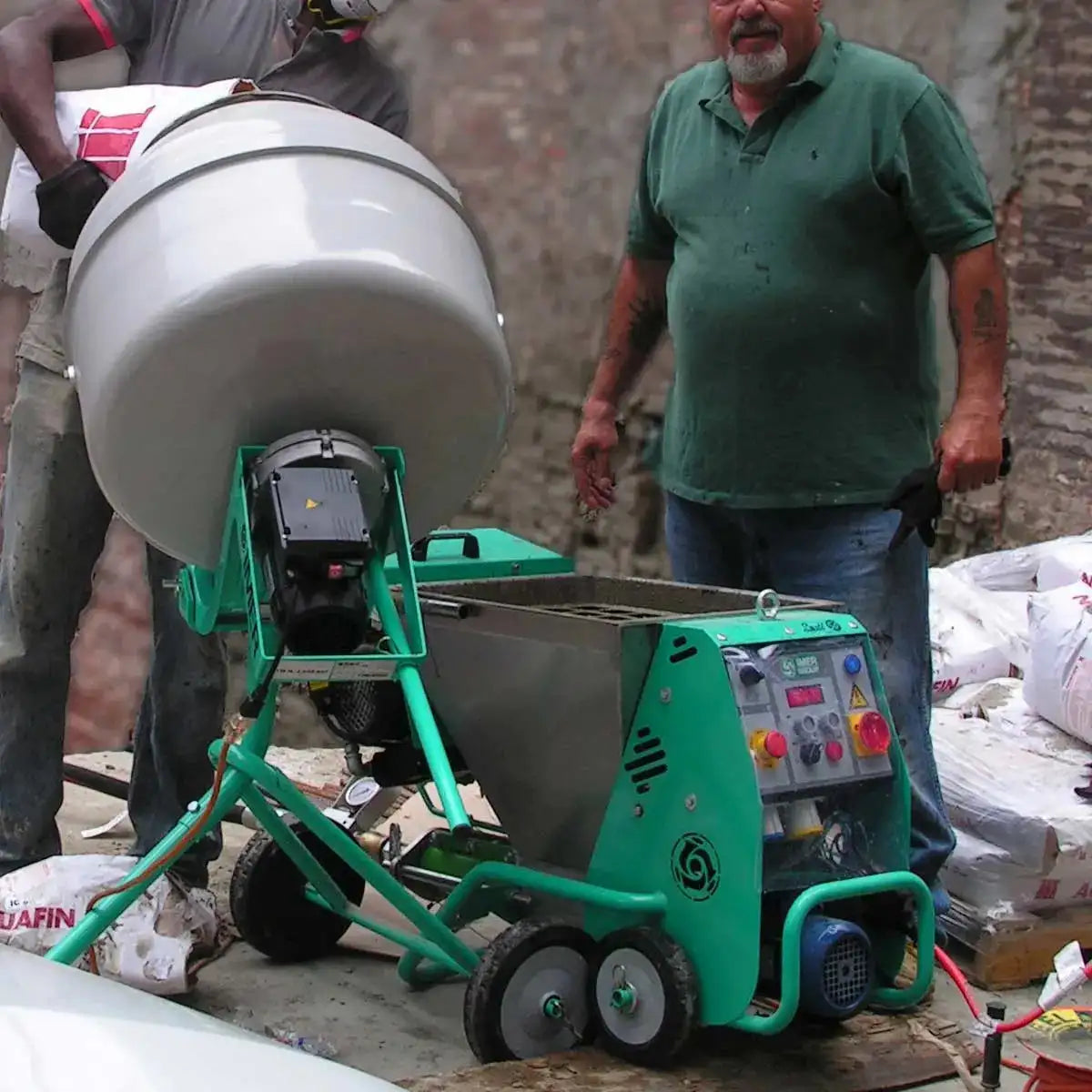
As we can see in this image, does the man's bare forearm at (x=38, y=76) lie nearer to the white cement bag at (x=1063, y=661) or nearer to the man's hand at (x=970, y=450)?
the man's hand at (x=970, y=450)

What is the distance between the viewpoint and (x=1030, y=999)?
247 cm

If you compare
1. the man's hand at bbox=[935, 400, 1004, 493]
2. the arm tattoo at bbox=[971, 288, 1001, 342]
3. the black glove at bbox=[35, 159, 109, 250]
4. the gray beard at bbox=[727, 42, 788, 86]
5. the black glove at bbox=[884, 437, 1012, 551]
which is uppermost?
the gray beard at bbox=[727, 42, 788, 86]

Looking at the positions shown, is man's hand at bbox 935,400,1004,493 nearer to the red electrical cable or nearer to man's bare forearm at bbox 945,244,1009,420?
man's bare forearm at bbox 945,244,1009,420

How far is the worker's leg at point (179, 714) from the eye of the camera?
2.48 meters

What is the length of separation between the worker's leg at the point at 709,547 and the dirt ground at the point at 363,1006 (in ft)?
2.35

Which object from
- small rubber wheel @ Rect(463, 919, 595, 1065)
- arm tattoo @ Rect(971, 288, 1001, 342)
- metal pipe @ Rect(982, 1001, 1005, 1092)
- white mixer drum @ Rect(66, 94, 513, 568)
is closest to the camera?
white mixer drum @ Rect(66, 94, 513, 568)

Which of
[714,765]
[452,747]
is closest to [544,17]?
[452,747]

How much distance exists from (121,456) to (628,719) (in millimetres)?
696

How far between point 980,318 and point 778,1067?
113 cm

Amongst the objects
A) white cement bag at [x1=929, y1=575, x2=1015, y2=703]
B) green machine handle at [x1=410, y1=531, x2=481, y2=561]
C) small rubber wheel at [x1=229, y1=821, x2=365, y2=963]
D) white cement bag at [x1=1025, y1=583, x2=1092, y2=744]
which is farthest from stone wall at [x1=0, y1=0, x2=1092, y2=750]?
small rubber wheel at [x1=229, y1=821, x2=365, y2=963]

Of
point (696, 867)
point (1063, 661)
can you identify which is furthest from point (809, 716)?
point (1063, 661)

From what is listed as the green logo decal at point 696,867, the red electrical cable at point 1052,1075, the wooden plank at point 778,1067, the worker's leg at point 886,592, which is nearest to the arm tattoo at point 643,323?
the worker's leg at point 886,592

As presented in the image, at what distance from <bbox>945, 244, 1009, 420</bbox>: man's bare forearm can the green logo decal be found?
826 millimetres

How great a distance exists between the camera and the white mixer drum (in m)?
1.74
